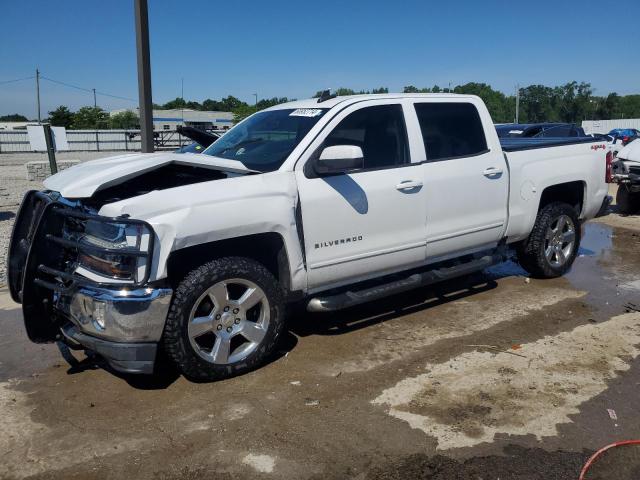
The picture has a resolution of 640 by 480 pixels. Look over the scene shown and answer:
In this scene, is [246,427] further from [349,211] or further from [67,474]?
[349,211]

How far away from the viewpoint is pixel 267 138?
4.90 metres

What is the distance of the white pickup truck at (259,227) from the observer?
3658mm

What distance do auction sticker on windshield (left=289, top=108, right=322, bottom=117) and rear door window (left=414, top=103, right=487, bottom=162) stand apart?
0.93 meters

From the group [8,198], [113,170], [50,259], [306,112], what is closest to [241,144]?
[306,112]

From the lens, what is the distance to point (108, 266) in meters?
3.68

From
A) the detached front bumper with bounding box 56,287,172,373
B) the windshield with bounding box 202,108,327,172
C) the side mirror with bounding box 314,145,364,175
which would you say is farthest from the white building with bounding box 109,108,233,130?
the detached front bumper with bounding box 56,287,172,373

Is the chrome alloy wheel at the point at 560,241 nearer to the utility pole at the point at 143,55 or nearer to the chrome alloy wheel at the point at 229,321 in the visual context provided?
the chrome alloy wheel at the point at 229,321

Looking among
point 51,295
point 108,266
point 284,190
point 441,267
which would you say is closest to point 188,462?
point 108,266

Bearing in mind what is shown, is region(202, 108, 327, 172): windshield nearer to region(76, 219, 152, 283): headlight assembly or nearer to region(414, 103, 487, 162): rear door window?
region(414, 103, 487, 162): rear door window

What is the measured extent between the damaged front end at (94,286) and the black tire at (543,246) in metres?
4.17

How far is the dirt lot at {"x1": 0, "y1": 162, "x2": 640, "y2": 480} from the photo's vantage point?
10.4 feet

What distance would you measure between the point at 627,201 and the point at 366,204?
8.46 m

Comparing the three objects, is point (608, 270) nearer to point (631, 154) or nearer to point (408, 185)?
A: point (408, 185)

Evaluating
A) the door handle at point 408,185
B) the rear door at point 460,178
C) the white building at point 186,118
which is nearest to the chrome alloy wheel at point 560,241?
the rear door at point 460,178
